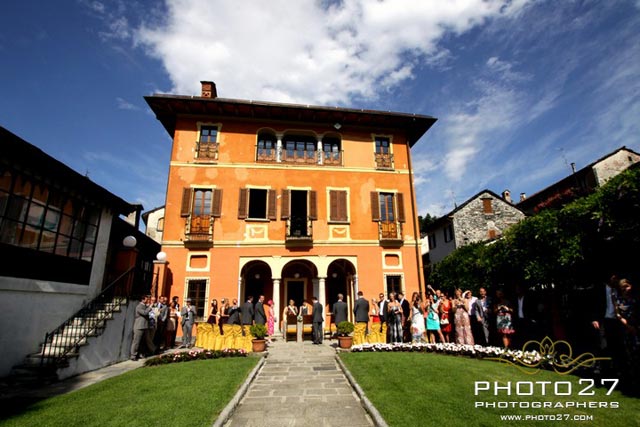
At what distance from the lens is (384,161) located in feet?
56.2

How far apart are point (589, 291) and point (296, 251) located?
10.6 m

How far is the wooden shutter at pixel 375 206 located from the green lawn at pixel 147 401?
10224 mm

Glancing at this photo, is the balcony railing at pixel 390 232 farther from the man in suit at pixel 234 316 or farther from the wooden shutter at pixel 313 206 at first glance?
the man in suit at pixel 234 316

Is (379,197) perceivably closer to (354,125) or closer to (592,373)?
(354,125)

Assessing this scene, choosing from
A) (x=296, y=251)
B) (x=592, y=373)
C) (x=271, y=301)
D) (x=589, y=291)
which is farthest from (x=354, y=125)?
(x=592, y=373)

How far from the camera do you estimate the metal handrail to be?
24.3 feet

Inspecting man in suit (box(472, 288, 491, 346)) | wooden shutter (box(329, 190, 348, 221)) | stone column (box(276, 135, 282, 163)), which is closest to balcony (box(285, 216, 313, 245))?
wooden shutter (box(329, 190, 348, 221))

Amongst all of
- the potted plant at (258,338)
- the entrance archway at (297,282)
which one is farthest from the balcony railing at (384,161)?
the potted plant at (258,338)

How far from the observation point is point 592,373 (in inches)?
243

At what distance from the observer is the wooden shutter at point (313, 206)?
51.5ft

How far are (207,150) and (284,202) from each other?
4.48 metres

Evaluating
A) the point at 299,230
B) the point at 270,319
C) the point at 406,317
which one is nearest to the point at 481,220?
the point at 299,230

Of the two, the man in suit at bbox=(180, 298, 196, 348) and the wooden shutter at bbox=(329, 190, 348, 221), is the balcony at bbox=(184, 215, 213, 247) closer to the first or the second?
the man in suit at bbox=(180, 298, 196, 348)

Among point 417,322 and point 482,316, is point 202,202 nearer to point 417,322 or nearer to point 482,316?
point 417,322
